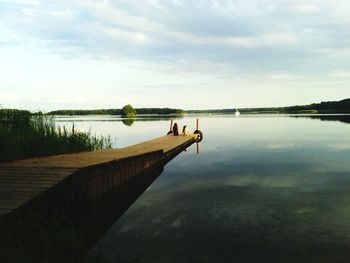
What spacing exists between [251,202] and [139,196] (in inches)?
182

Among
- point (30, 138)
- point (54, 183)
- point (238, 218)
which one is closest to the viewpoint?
point (54, 183)

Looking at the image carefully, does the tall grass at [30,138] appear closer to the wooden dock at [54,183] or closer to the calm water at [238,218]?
the wooden dock at [54,183]

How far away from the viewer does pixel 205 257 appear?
870 centimetres

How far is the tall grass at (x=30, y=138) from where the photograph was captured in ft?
48.4

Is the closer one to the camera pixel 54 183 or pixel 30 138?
pixel 54 183

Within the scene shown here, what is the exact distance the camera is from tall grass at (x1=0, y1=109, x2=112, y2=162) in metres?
14.7

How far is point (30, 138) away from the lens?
16.6 m

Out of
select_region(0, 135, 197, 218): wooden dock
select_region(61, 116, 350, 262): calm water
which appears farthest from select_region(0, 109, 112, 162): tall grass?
select_region(61, 116, 350, 262): calm water

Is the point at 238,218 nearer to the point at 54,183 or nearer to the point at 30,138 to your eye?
the point at 54,183

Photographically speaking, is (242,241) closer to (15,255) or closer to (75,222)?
(75,222)

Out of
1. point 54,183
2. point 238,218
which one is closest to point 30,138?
point 54,183

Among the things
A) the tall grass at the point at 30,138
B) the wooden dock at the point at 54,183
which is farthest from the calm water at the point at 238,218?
the tall grass at the point at 30,138

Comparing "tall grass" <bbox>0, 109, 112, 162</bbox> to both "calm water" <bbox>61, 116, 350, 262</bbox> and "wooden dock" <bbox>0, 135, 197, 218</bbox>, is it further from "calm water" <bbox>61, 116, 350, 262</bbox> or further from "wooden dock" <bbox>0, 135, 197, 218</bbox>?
"calm water" <bbox>61, 116, 350, 262</bbox>

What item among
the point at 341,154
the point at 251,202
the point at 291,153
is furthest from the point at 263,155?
the point at 251,202
